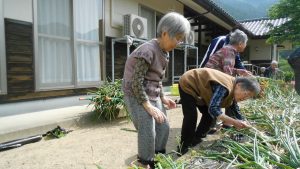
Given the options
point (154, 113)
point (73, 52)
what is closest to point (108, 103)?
point (73, 52)

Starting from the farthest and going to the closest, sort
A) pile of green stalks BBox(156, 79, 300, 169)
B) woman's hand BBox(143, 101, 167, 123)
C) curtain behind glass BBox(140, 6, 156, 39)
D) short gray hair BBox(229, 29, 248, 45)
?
1. curtain behind glass BBox(140, 6, 156, 39)
2. short gray hair BBox(229, 29, 248, 45)
3. woman's hand BBox(143, 101, 167, 123)
4. pile of green stalks BBox(156, 79, 300, 169)

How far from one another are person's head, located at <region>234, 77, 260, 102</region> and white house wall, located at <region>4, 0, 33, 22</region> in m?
3.45

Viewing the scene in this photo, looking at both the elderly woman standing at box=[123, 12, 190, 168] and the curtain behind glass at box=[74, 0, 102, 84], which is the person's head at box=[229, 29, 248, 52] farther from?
the curtain behind glass at box=[74, 0, 102, 84]

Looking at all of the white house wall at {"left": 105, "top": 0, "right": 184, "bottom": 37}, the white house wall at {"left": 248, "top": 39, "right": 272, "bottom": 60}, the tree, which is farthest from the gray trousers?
the white house wall at {"left": 248, "top": 39, "right": 272, "bottom": 60}

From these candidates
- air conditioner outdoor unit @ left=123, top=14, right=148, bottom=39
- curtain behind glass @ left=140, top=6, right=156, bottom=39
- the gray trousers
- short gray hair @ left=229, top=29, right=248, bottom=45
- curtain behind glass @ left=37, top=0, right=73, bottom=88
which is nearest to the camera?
the gray trousers

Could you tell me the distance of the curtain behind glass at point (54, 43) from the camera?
497cm

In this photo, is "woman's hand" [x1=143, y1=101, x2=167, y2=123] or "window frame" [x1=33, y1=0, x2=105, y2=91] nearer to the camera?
"woman's hand" [x1=143, y1=101, x2=167, y2=123]

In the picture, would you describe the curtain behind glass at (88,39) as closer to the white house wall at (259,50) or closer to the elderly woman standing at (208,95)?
the elderly woman standing at (208,95)

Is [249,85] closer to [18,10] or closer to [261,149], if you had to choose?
[261,149]

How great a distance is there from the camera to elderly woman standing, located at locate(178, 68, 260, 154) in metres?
2.35

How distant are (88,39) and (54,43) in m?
0.92

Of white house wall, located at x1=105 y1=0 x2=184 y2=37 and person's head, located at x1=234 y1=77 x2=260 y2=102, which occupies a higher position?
white house wall, located at x1=105 y1=0 x2=184 y2=37

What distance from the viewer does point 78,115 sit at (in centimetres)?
465

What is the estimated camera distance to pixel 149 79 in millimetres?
2318
